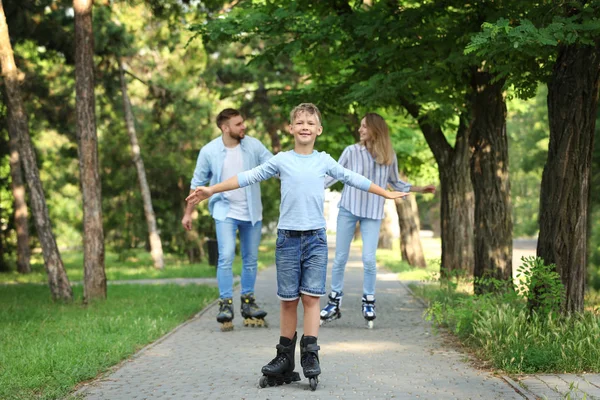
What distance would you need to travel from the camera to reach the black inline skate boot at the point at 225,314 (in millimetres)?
9227

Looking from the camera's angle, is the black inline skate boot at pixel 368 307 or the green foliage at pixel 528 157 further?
the green foliage at pixel 528 157

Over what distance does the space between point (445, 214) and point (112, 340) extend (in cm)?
863

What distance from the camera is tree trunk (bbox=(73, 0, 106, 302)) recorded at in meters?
13.0

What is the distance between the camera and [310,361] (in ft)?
19.9

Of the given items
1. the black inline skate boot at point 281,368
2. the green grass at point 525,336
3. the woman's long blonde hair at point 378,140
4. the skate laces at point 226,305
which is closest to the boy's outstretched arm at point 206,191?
the black inline skate boot at point 281,368

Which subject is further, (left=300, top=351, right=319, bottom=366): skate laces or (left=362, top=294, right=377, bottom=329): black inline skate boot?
(left=362, top=294, right=377, bottom=329): black inline skate boot

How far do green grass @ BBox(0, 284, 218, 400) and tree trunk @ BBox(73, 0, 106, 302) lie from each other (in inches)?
23.5

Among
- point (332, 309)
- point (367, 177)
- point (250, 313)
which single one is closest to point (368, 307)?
point (332, 309)

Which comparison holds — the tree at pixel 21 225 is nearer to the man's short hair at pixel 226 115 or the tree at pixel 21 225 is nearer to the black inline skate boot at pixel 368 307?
the man's short hair at pixel 226 115

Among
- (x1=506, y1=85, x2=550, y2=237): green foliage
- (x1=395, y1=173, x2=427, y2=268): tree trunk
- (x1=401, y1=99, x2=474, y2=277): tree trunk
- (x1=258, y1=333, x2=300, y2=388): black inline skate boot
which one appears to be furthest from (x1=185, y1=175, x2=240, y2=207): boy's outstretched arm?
(x1=506, y1=85, x2=550, y2=237): green foliage

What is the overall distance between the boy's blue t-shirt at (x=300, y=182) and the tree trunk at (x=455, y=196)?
786 cm

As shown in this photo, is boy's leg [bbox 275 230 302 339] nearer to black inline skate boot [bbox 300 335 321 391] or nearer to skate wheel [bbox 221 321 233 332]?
black inline skate boot [bbox 300 335 321 391]

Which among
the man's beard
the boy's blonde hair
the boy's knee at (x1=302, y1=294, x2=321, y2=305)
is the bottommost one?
the boy's knee at (x1=302, y1=294, x2=321, y2=305)

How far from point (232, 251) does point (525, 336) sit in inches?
136
